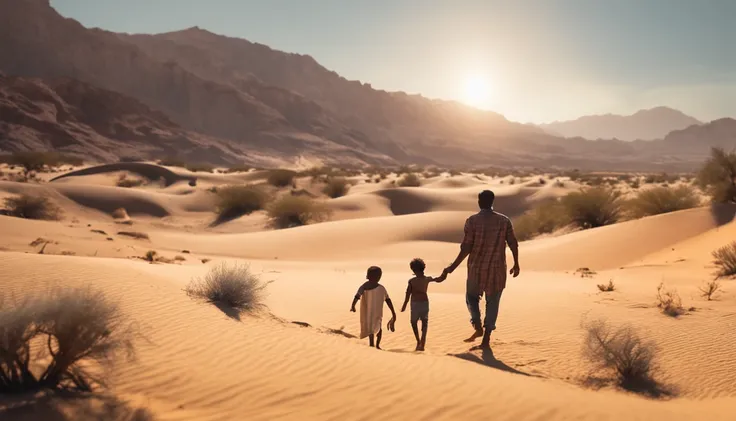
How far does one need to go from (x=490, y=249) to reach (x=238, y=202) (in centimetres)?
2300

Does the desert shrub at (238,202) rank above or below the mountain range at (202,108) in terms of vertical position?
below

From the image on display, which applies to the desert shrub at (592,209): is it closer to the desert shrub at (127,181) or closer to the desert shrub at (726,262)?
the desert shrub at (726,262)

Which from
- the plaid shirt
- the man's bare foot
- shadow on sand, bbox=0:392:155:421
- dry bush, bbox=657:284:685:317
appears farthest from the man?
shadow on sand, bbox=0:392:155:421

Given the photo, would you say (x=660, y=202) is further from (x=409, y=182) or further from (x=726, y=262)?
(x=409, y=182)

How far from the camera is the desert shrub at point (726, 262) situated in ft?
36.1

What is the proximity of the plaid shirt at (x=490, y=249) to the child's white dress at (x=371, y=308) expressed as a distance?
3.79 ft

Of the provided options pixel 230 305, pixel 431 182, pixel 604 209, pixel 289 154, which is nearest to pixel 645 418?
pixel 230 305

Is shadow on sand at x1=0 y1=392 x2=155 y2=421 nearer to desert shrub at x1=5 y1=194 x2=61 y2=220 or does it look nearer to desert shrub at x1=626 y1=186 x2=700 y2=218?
desert shrub at x1=5 y1=194 x2=61 y2=220

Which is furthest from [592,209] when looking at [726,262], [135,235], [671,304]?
[135,235]

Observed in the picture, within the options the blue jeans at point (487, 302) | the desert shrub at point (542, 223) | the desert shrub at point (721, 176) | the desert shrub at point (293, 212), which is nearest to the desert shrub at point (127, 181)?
the desert shrub at point (293, 212)

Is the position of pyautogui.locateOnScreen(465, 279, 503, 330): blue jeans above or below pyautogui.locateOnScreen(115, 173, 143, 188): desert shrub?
below

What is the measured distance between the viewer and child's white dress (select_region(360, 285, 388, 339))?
21.2 ft

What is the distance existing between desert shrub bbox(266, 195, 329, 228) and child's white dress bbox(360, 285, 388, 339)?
1897 centimetres

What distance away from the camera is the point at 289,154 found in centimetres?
7862
